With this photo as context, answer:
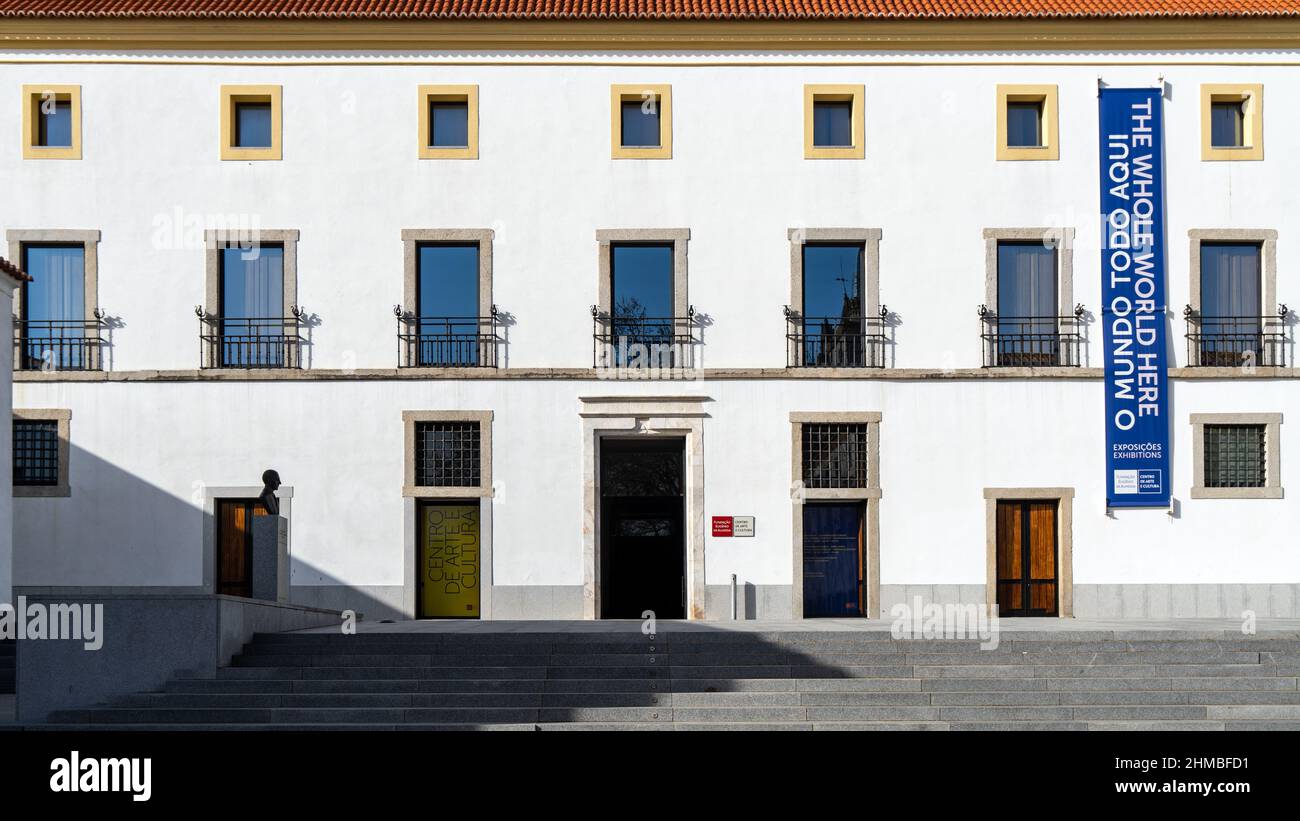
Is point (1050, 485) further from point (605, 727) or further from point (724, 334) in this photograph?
point (605, 727)

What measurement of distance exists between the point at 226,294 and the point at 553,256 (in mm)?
6426

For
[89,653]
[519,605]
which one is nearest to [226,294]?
[519,605]

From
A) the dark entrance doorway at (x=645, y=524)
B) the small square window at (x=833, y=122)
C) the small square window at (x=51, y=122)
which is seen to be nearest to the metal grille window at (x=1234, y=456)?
the small square window at (x=833, y=122)

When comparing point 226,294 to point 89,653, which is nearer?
point 89,653

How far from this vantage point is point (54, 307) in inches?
1065

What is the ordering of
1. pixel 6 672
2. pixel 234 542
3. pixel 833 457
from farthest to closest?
pixel 833 457, pixel 234 542, pixel 6 672

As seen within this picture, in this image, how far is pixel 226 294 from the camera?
27.2 meters

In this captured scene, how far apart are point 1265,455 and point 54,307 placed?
924 inches

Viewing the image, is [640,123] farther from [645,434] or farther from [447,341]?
[645,434]

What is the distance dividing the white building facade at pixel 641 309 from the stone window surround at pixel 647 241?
70 mm

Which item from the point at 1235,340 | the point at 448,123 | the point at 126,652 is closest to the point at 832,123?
the point at 448,123

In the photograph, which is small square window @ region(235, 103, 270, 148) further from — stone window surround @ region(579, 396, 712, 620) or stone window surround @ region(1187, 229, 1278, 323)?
stone window surround @ region(1187, 229, 1278, 323)

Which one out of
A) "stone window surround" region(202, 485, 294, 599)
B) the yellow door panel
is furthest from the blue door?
"stone window surround" region(202, 485, 294, 599)

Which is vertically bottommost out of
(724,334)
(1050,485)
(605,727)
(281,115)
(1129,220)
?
(605,727)
